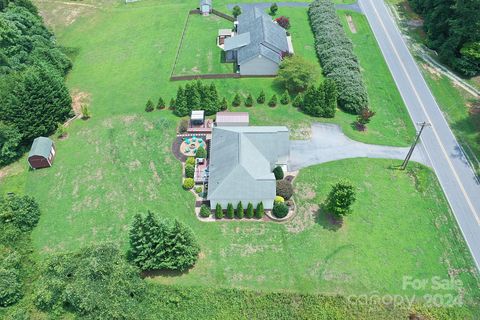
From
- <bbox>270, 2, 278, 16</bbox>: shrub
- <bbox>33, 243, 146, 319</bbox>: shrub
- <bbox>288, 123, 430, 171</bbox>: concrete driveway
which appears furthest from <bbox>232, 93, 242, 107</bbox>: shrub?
<bbox>270, 2, 278, 16</bbox>: shrub

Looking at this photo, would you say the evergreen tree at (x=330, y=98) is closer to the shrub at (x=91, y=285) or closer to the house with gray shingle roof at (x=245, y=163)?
the house with gray shingle roof at (x=245, y=163)

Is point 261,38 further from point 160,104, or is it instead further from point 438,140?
point 438,140

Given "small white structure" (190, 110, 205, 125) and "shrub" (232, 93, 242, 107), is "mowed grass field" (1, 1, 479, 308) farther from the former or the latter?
"small white structure" (190, 110, 205, 125)

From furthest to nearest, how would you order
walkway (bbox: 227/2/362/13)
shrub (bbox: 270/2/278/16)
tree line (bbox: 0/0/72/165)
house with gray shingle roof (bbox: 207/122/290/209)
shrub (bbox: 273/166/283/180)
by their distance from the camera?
walkway (bbox: 227/2/362/13), shrub (bbox: 270/2/278/16), tree line (bbox: 0/0/72/165), shrub (bbox: 273/166/283/180), house with gray shingle roof (bbox: 207/122/290/209)

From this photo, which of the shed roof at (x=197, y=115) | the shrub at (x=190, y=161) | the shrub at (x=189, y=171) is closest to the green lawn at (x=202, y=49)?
the shed roof at (x=197, y=115)

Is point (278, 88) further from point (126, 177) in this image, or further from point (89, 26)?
point (89, 26)

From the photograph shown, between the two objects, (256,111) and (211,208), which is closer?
(211,208)

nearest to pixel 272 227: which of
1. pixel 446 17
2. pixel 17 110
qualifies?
pixel 17 110
